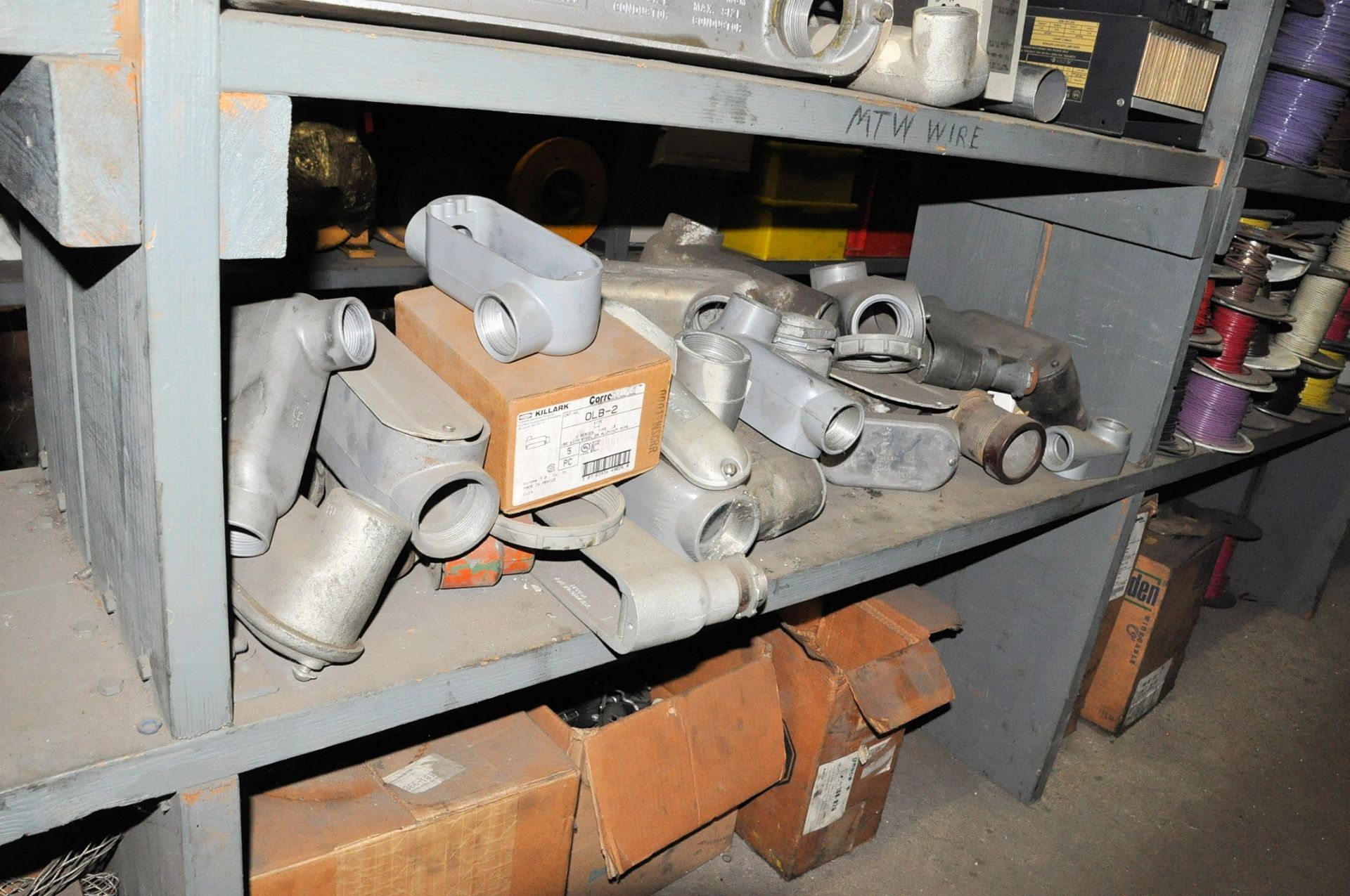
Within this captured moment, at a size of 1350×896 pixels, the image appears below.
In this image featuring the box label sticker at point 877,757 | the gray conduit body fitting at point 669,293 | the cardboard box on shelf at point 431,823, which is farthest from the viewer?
the box label sticker at point 877,757

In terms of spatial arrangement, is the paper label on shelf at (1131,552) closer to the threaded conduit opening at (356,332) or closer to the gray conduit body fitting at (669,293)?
the gray conduit body fitting at (669,293)

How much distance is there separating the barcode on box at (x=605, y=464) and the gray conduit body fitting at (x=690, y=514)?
0.15 feet

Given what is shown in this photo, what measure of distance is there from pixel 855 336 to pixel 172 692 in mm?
1103

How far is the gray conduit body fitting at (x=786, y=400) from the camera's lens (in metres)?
1.25

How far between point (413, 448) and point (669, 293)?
638 millimetres

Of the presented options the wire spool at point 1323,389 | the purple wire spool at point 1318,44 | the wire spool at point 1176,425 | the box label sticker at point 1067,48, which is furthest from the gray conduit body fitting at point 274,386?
the wire spool at point 1323,389

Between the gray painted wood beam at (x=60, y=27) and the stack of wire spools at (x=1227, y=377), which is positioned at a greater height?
the gray painted wood beam at (x=60, y=27)

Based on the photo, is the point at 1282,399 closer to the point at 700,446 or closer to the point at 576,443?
the point at 700,446

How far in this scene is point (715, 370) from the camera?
47.3 inches

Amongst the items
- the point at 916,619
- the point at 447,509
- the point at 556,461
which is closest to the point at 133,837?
the point at 447,509

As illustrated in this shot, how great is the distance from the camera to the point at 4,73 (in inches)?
26.2

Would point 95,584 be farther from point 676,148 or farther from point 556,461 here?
point 676,148

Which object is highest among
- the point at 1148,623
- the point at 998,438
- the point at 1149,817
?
the point at 998,438

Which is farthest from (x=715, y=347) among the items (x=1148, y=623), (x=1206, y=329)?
(x=1148, y=623)
